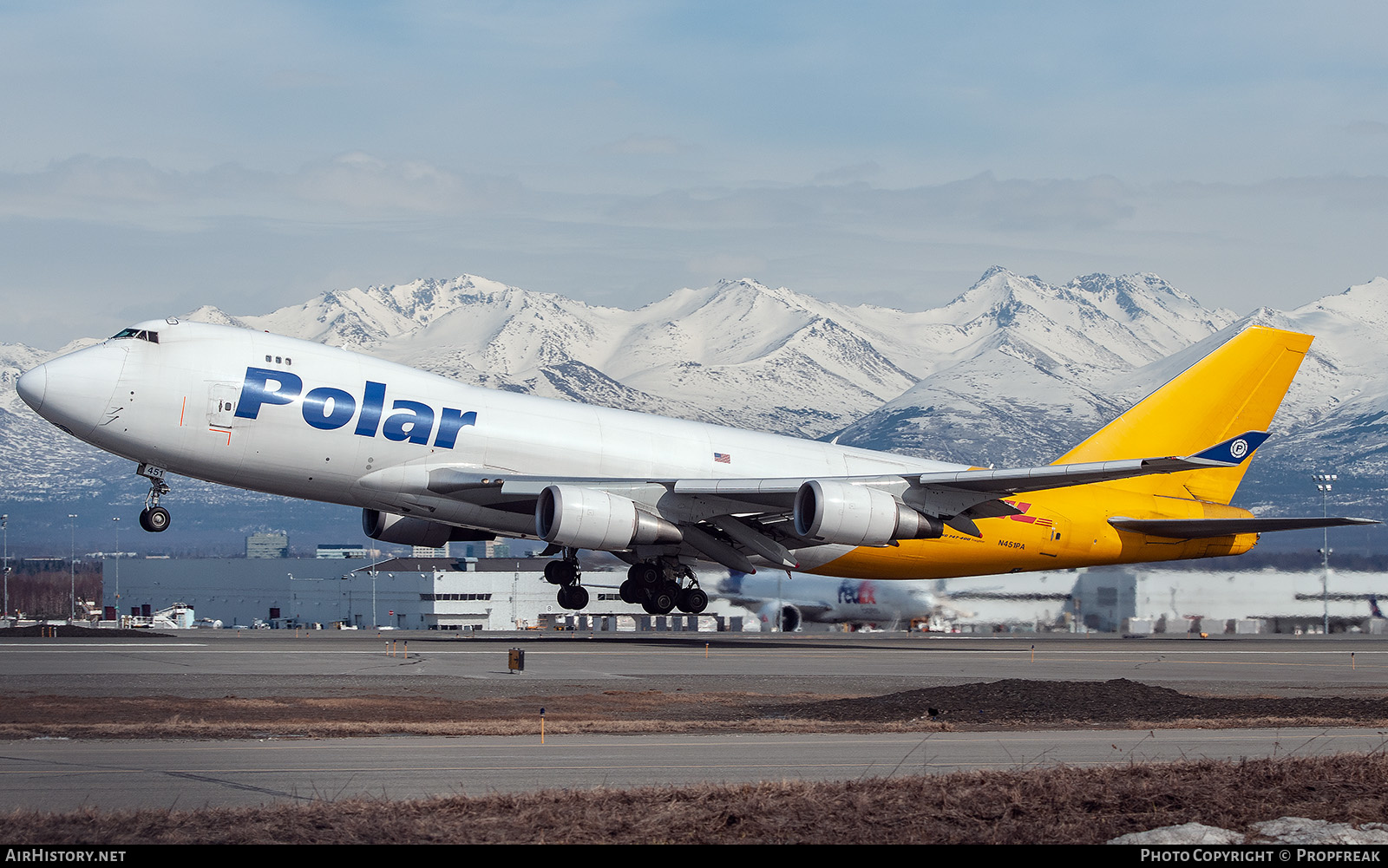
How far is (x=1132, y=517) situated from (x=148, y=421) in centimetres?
3024

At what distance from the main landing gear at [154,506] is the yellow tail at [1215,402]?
27946 mm

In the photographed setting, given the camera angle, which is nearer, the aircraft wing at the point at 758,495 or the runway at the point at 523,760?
the runway at the point at 523,760

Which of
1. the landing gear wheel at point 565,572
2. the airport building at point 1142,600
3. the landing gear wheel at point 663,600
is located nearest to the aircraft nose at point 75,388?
the landing gear wheel at point 565,572

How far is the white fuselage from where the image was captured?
34.8m

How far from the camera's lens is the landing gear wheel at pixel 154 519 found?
116 feet

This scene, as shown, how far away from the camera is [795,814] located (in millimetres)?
13789

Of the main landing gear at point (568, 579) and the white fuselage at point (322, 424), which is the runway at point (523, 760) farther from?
the main landing gear at point (568, 579)

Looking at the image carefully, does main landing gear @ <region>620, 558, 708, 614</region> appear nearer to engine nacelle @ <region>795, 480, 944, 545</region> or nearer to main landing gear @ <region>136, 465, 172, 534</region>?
engine nacelle @ <region>795, 480, 944, 545</region>

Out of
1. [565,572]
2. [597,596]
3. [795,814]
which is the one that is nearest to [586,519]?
[565,572]

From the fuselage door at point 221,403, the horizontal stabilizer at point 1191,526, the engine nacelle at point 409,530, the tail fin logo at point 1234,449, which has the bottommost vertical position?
the horizontal stabilizer at point 1191,526

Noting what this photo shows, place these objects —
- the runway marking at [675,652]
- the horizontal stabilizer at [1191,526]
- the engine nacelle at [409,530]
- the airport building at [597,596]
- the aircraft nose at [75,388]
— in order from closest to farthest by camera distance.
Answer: the aircraft nose at [75,388] → the runway marking at [675,652] → the engine nacelle at [409,530] → the horizontal stabilizer at [1191,526] → the airport building at [597,596]

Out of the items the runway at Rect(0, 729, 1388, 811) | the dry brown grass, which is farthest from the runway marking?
the dry brown grass

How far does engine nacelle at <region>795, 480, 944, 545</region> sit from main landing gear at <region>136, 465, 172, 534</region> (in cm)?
1662

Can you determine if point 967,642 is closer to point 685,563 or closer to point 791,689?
point 685,563
